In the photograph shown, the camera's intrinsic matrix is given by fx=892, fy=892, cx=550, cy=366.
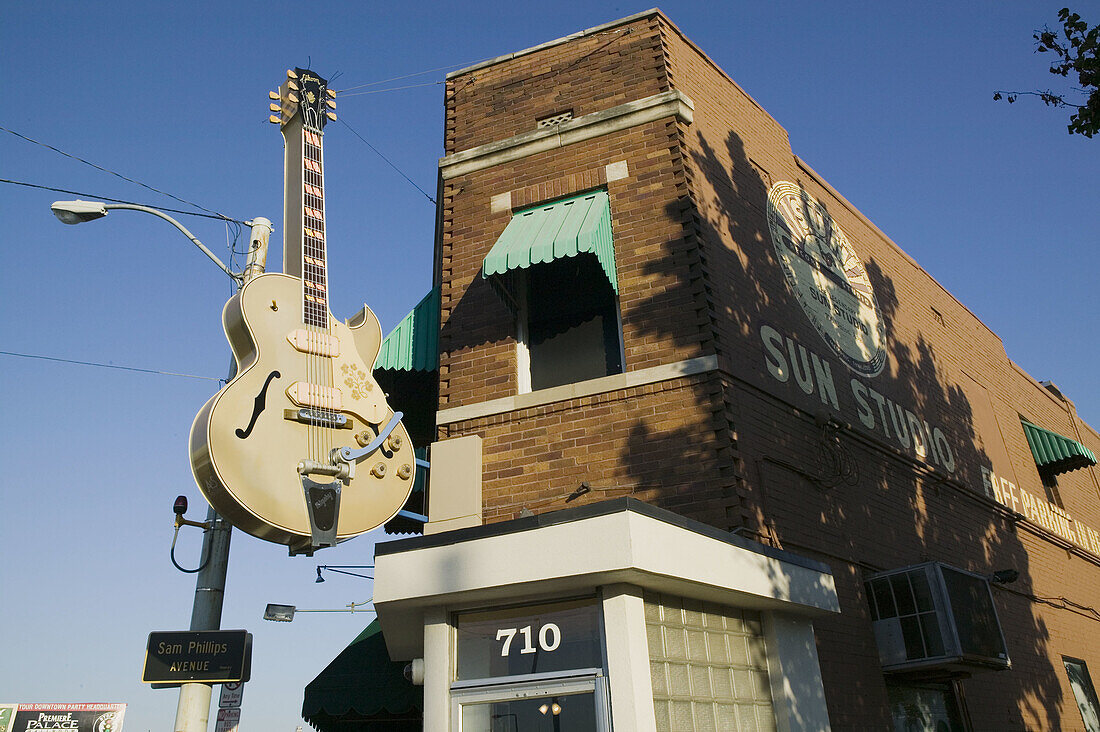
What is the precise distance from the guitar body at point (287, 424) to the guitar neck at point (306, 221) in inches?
7.6

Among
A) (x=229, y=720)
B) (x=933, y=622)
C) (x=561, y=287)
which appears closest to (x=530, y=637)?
(x=229, y=720)

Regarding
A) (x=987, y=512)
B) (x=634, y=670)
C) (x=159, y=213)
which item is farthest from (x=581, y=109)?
(x=987, y=512)

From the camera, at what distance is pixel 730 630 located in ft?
26.9

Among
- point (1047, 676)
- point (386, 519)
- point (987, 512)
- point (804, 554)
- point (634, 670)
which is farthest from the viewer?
point (987, 512)

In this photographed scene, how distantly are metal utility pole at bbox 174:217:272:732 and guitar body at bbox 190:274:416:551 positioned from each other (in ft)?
0.72

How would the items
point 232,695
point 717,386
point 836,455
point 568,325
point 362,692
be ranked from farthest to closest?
1. point 362,692
2. point 836,455
3. point 568,325
4. point 717,386
5. point 232,695

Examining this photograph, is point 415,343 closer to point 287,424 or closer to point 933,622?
point 287,424

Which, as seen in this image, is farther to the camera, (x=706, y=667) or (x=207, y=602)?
(x=706, y=667)

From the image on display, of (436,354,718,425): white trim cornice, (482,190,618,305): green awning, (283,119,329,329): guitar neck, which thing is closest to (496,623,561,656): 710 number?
(436,354,718,425): white trim cornice

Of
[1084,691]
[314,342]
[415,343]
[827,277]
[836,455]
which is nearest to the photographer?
[314,342]

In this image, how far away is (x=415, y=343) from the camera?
457 inches

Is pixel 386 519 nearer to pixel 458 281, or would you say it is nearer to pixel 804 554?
pixel 458 281

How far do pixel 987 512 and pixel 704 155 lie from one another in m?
8.15

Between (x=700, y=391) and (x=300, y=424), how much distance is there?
4078 millimetres
